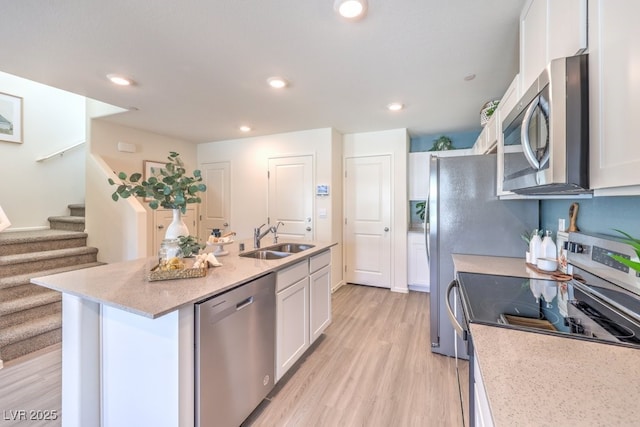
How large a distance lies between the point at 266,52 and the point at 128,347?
1950mm

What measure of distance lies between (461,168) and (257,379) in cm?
213

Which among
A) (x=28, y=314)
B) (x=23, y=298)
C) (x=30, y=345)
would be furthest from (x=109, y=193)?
(x=30, y=345)

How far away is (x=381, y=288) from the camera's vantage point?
402cm

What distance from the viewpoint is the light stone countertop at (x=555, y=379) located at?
0.56 m

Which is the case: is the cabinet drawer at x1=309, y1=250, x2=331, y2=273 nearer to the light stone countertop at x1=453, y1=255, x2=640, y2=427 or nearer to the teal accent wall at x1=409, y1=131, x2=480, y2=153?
the light stone countertop at x1=453, y1=255, x2=640, y2=427

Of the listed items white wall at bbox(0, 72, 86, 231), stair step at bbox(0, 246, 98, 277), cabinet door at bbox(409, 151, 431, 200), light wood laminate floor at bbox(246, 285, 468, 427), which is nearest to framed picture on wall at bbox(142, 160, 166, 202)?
white wall at bbox(0, 72, 86, 231)

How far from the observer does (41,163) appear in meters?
3.62

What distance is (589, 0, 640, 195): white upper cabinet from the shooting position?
68 centimetres

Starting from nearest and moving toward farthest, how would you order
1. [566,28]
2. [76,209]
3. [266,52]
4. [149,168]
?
[566,28]
[266,52]
[76,209]
[149,168]

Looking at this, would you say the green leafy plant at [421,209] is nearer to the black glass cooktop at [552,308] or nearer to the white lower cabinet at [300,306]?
the white lower cabinet at [300,306]

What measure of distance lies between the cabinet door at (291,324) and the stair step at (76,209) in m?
3.68

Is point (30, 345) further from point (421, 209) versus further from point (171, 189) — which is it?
point (421, 209)

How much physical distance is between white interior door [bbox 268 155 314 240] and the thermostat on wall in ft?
0.41

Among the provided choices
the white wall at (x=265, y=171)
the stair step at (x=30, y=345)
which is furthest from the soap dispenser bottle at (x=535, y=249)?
the stair step at (x=30, y=345)
